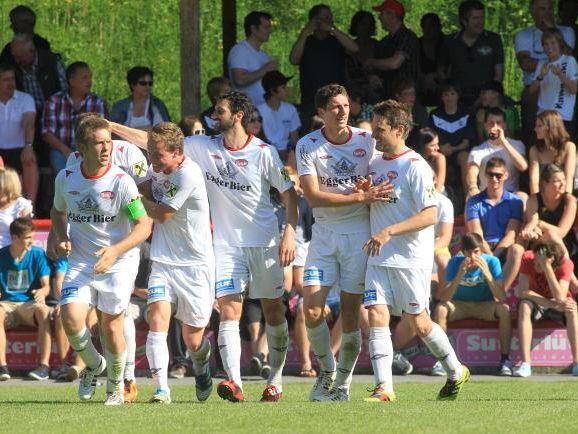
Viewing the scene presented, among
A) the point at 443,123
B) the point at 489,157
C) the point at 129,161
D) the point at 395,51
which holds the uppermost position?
the point at 395,51

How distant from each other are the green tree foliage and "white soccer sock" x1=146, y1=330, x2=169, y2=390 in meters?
16.2

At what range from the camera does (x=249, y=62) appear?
62.4 feet

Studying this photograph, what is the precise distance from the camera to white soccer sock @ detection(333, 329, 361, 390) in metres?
11.8

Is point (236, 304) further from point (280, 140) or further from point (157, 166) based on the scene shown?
point (280, 140)

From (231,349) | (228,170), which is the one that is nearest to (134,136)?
(228,170)

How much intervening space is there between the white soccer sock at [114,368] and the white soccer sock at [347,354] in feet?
5.74

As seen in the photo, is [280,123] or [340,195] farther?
[280,123]

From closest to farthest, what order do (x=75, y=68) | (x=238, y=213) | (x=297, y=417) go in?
(x=297, y=417), (x=238, y=213), (x=75, y=68)

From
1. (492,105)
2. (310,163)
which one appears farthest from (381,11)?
(310,163)

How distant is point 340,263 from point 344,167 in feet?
2.50

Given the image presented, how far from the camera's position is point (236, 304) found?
11.8 m

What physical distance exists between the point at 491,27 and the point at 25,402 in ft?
58.6

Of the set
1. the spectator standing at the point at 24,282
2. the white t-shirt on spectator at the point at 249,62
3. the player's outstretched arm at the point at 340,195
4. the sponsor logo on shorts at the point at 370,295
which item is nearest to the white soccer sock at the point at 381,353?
the sponsor logo on shorts at the point at 370,295

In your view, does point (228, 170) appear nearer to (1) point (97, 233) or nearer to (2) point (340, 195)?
(2) point (340, 195)
